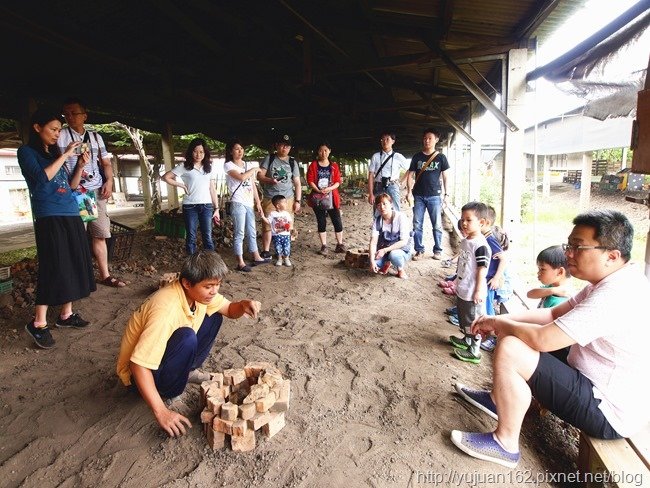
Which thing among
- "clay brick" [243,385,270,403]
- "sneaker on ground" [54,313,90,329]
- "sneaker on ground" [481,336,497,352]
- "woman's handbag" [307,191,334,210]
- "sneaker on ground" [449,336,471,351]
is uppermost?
"woman's handbag" [307,191,334,210]

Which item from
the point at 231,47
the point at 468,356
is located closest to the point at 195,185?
the point at 231,47

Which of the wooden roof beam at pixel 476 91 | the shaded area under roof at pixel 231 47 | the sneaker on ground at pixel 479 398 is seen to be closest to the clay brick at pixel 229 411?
the sneaker on ground at pixel 479 398

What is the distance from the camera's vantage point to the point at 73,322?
3438 mm

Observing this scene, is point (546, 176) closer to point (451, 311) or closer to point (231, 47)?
point (451, 311)

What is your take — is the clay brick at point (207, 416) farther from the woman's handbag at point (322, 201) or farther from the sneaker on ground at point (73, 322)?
the woman's handbag at point (322, 201)

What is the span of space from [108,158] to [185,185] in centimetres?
99

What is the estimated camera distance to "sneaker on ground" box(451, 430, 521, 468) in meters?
1.90

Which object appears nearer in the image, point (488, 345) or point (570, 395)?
point (570, 395)

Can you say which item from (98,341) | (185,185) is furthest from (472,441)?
(185,185)

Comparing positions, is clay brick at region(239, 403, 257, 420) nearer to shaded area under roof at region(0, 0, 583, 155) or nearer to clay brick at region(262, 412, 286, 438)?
clay brick at region(262, 412, 286, 438)

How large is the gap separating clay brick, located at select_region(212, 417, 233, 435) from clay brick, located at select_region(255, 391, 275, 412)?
0.15 metres

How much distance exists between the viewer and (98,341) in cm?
325

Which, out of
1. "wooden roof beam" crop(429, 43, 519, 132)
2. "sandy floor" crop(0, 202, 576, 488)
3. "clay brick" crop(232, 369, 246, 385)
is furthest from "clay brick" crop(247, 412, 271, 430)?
"wooden roof beam" crop(429, 43, 519, 132)

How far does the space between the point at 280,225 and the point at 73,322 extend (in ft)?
8.95
